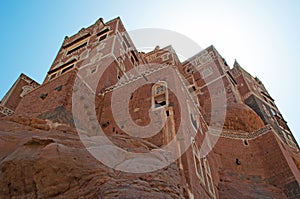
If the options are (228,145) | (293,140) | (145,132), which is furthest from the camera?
(293,140)

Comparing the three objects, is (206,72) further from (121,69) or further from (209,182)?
(209,182)

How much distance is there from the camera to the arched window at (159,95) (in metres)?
18.5

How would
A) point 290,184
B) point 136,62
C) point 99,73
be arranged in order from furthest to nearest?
point 136,62 → point 99,73 → point 290,184

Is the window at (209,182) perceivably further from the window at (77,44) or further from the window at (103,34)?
the window at (77,44)

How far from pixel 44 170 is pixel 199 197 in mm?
7398

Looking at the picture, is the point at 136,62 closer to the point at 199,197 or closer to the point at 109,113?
the point at 109,113

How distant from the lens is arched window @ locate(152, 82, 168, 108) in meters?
18.5

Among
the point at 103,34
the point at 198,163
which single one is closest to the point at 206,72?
the point at 103,34

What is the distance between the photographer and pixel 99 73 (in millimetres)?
26266

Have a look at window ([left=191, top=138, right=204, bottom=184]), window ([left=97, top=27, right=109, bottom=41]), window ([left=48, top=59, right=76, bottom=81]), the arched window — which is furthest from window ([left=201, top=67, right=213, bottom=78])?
window ([left=191, top=138, right=204, bottom=184])

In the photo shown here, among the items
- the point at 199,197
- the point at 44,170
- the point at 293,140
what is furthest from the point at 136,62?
the point at 44,170

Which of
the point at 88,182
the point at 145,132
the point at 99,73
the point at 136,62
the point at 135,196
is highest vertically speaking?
the point at 136,62

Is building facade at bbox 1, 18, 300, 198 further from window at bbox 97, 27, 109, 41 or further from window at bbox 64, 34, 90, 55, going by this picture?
window at bbox 64, 34, 90, 55

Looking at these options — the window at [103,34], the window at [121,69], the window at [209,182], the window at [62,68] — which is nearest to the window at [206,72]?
the window at [103,34]
